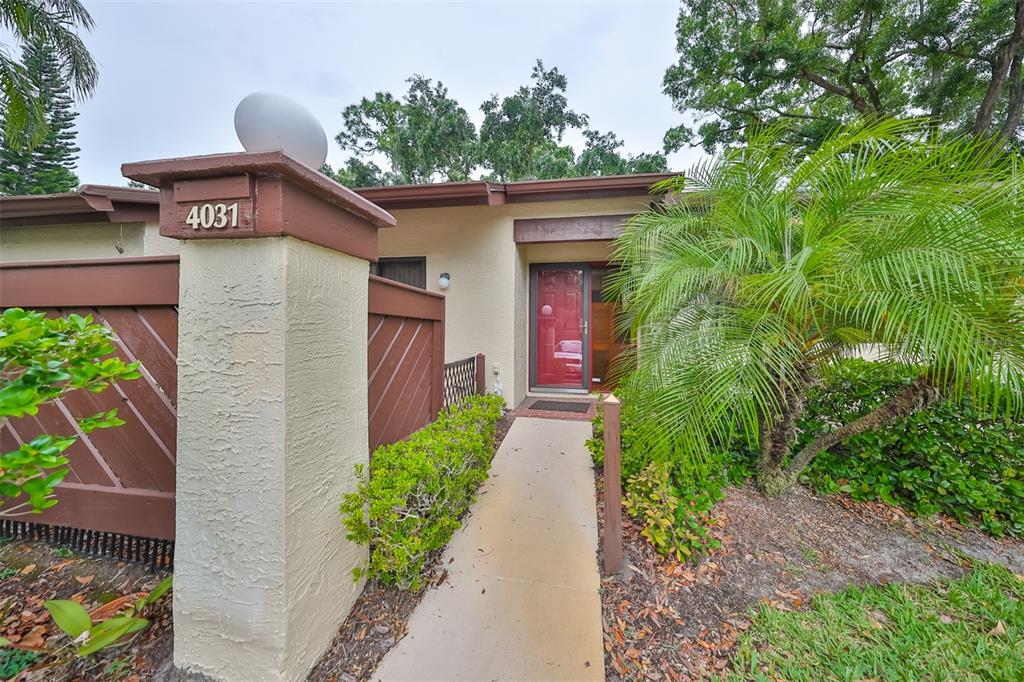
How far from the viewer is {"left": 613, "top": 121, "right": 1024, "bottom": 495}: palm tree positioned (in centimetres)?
183

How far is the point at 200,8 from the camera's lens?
5824 mm

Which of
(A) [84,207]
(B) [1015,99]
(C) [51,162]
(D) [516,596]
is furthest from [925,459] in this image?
(C) [51,162]

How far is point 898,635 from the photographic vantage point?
1.85 metres

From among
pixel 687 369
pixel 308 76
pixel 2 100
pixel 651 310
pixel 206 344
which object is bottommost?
pixel 687 369

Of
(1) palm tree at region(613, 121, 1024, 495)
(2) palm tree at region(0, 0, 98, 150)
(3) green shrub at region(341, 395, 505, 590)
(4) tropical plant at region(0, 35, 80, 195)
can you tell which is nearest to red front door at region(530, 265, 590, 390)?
(1) palm tree at region(613, 121, 1024, 495)

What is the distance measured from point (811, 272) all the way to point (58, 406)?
4417 mm

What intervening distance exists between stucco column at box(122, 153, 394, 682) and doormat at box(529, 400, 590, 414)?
401 centimetres

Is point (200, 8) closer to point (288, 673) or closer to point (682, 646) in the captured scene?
point (288, 673)

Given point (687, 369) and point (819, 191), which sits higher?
point (819, 191)

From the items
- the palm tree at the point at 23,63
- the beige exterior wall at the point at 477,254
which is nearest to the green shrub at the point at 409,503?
the beige exterior wall at the point at 477,254

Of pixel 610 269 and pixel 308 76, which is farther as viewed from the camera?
pixel 308 76

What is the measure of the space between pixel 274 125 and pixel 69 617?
7.39 feet

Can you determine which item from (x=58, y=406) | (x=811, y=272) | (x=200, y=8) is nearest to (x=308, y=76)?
(x=200, y=8)

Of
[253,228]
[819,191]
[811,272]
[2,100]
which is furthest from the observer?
[2,100]
